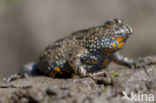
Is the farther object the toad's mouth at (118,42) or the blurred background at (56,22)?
the blurred background at (56,22)

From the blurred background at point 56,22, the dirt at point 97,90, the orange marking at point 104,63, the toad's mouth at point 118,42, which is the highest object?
the blurred background at point 56,22

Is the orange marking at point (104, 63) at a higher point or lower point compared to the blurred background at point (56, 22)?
lower

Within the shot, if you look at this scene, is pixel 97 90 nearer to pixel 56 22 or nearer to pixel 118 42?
pixel 118 42

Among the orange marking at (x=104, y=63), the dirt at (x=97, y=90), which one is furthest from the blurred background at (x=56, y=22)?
the dirt at (x=97, y=90)

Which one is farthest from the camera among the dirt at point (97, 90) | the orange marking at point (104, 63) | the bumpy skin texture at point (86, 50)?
the orange marking at point (104, 63)

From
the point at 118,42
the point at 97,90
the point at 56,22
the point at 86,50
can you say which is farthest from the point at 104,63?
the point at 56,22

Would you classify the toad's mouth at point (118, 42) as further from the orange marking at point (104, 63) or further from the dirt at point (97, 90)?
the dirt at point (97, 90)

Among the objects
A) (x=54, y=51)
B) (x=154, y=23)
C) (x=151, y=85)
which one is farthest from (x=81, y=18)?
(x=151, y=85)
